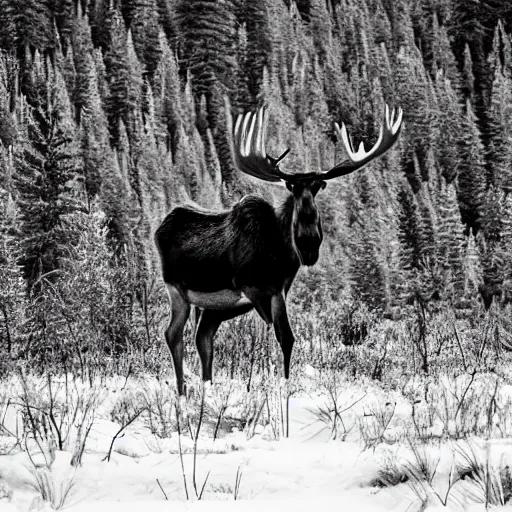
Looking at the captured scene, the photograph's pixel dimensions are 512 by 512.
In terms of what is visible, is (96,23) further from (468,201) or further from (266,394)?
(266,394)

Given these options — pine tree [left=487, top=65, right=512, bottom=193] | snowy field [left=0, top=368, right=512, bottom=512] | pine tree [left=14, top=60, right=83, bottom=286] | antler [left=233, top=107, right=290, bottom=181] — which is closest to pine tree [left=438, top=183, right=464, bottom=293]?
pine tree [left=487, top=65, right=512, bottom=193]

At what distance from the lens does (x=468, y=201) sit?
44312 millimetres

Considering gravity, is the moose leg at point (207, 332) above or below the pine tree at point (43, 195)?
below

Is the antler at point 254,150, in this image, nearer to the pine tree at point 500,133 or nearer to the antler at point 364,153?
the antler at point 364,153

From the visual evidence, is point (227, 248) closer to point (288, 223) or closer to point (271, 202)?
point (288, 223)

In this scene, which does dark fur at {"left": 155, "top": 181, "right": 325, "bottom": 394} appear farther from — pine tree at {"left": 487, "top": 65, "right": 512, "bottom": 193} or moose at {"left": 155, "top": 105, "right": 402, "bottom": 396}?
pine tree at {"left": 487, "top": 65, "right": 512, "bottom": 193}

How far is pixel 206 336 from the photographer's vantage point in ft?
17.3

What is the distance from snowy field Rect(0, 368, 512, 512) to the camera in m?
2.62

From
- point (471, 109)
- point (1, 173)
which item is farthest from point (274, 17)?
point (1, 173)

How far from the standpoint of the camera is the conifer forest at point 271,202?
3.97m

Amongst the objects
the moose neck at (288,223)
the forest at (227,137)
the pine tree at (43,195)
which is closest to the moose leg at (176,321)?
the moose neck at (288,223)

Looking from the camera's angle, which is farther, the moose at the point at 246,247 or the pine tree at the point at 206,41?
the pine tree at the point at 206,41

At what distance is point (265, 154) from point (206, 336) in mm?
1339

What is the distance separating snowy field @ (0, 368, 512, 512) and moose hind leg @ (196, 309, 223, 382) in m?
0.78
